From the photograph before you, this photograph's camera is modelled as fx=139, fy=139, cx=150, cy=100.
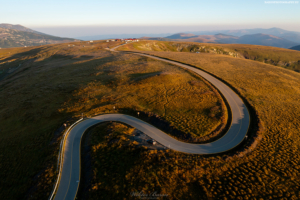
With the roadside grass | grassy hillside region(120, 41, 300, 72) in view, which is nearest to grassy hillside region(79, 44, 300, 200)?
the roadside grass

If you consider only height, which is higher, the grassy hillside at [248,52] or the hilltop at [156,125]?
the grassy hillside at [248,52]

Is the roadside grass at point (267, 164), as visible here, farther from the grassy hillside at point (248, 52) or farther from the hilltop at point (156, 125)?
the grassy hillside at point (248, 52)

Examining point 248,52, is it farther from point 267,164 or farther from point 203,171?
point 203,171

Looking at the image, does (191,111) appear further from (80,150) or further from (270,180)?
(80,150)

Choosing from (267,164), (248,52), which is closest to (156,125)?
(267,164)

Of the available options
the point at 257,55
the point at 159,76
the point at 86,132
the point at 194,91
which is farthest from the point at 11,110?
the point at 257,55

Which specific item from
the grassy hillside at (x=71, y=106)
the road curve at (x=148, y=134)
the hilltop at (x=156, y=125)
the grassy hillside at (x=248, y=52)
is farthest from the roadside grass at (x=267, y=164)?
the grassy hillside at (x=248, y=52)

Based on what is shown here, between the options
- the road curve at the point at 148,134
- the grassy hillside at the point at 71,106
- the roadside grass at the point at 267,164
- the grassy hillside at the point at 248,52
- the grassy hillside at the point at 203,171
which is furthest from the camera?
the grassy hillside at the point at 248,52
